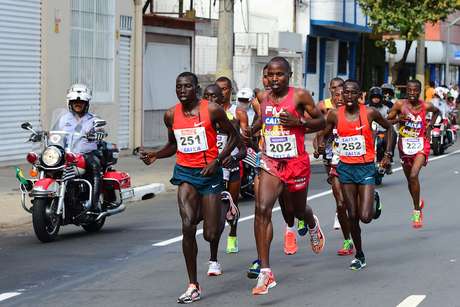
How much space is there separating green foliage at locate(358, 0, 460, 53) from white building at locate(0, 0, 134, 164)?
15.0 meters

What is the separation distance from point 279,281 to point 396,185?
34.6 ft

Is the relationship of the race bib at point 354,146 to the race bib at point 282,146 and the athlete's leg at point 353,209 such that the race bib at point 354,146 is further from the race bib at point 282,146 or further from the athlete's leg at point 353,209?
the race bib at point 282,146

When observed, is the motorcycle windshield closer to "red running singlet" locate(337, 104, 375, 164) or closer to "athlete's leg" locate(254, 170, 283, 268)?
"red running singlet" locate(337, 104, 375, 164)

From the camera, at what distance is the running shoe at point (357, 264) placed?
10379mm

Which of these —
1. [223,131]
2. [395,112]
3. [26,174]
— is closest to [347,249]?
[223,131]

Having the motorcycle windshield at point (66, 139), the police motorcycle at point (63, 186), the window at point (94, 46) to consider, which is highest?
the window at point (94, 46)

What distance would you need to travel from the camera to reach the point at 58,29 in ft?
75.6

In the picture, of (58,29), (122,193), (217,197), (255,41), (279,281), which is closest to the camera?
(217,197)

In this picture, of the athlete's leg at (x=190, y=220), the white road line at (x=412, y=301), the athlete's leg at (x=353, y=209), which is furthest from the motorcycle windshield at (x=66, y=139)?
the white road line at (x=412, y=301)

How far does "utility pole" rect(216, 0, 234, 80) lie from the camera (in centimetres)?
2245

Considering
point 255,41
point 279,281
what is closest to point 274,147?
point 279,281

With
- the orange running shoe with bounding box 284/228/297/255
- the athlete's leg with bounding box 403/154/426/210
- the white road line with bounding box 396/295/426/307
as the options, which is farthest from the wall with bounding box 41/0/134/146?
the white road line with bounding box 396/295/426/307

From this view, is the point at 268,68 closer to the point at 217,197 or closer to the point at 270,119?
the point at 270,119

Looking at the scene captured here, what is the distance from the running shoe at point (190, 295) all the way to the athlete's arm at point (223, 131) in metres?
0.95
